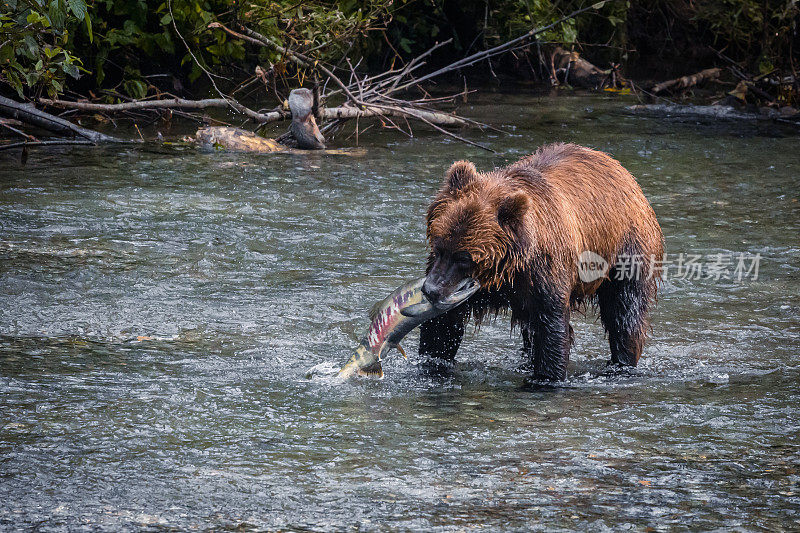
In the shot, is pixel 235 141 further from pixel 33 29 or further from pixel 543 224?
pixel 543 224

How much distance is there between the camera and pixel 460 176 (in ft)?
17.5

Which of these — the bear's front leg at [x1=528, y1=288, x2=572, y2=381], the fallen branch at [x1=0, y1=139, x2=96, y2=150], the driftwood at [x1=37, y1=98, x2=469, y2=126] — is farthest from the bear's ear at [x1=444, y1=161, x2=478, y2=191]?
the fallen branch at [x1=0, y1=139, x2=96, y2=150]

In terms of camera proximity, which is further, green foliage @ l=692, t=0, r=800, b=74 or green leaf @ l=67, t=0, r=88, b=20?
green foliage @ l=692, t=0, r=800, b=74

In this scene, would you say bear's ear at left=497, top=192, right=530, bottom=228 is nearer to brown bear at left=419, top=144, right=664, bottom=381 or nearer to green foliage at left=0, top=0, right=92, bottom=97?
brown bear at left=419, top=144, right=664, bottom=381

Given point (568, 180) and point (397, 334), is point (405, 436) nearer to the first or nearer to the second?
point (397, 334)

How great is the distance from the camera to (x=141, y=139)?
13.2 m

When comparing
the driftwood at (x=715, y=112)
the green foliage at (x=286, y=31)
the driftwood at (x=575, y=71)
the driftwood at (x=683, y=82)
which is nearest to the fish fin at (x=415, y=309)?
the green foliage at (x=286, y=31)

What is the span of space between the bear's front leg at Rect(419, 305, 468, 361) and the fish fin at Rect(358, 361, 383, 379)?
14.9 inches

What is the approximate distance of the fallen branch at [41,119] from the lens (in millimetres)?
12273

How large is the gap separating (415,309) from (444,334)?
55 centimetres

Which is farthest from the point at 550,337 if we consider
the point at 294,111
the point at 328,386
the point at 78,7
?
the point at 294,111

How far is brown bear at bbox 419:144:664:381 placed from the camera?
204 inches

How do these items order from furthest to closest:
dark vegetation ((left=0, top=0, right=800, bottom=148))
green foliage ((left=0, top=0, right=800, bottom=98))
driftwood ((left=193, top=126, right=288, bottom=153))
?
driftwood ((left=193, top=126, right=288, bottom=153)) < dark vegetation ((left=0, top=0, right=800, bottom=148)) < green foliage ((left=0, top=0, right=800, bottom=98))

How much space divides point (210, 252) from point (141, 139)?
5376 millimetres
